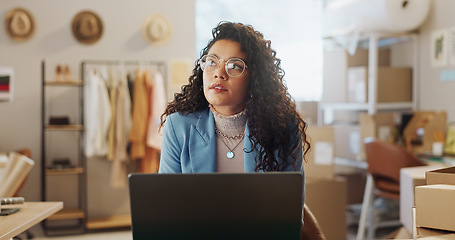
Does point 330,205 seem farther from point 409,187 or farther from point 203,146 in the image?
point 203,146

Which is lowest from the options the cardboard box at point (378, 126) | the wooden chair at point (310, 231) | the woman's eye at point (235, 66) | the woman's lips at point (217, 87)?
the wooden chair at point (310, 231)

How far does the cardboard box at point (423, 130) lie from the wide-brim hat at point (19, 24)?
3797 mm

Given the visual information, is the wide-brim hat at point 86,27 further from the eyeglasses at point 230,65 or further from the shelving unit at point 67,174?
the eyeglasses at point 230,65

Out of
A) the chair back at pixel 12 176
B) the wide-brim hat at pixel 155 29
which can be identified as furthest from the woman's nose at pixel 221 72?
the wide-brim hat at pixel 155 29

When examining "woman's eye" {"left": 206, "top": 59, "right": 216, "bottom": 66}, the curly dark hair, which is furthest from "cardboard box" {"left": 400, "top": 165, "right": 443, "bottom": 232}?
"woman's eye" {"left": 206, "top": 59, "right": 216, "bottom": 66}

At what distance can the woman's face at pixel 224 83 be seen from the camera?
1546 mm

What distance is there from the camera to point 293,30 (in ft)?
20.2

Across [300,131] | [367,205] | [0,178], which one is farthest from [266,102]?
[367,205]

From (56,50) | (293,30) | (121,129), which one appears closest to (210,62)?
(121,129)

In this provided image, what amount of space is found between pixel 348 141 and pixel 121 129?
2277 mm

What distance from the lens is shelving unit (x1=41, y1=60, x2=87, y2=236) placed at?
4906mm

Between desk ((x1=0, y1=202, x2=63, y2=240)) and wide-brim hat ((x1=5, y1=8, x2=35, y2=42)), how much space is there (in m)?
3.56

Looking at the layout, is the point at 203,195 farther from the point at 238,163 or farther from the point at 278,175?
the point at 238,163

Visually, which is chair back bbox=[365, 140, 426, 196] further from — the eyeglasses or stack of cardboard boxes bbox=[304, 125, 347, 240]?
the eyeglasses
